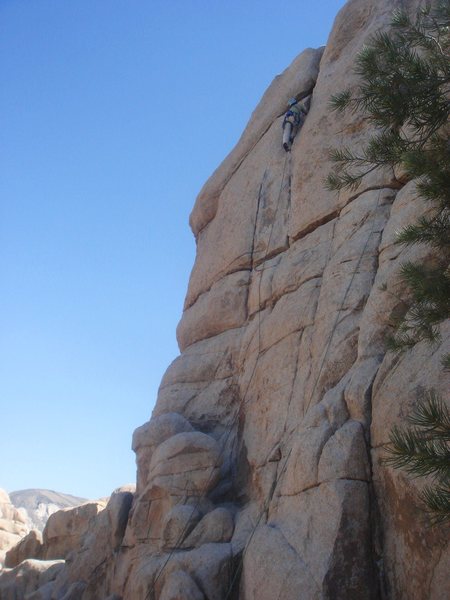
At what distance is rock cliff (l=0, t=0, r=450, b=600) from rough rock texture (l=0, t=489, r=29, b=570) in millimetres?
12887

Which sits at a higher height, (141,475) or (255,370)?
(255,370)

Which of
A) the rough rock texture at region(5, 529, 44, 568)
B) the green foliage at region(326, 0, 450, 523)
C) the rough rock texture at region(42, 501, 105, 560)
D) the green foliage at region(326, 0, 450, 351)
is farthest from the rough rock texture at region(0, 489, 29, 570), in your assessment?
the green foliage at region(326, 0, 450, 351)

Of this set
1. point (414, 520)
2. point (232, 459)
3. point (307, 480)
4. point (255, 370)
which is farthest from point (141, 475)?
point (414, 520)

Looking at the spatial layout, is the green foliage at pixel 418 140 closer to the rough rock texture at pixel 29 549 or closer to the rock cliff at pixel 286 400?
the rock cliff at pixel 286 400

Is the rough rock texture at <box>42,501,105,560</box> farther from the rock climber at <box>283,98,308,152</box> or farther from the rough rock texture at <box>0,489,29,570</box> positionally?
the rock climber at <box>283,98,308,152</box>

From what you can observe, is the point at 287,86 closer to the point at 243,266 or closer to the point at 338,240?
the point at 243,266

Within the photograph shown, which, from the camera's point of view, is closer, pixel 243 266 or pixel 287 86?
pixel 243 266

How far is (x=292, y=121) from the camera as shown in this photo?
63.9 ft

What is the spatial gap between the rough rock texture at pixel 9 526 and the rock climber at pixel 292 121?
18852 mm

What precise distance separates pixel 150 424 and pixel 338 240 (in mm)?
6083

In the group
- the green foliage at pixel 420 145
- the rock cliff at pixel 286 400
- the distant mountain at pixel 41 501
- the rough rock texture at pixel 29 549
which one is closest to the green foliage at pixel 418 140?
the green foliage at pixel 420 145

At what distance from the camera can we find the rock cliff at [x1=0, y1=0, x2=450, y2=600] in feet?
34.1

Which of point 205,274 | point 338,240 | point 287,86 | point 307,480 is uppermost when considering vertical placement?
point 287,86

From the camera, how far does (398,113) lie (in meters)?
8.74
